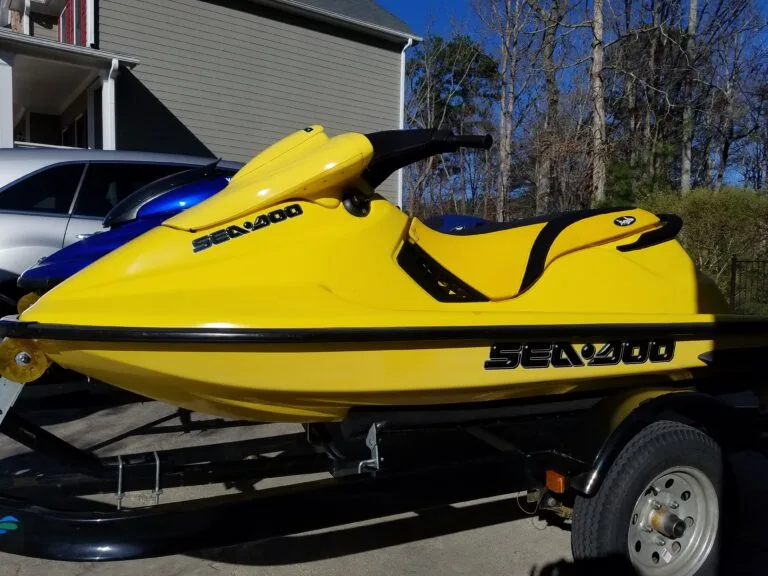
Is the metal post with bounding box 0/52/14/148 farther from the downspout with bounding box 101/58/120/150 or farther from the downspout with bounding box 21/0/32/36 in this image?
the downspout with bounding box 21/0/32/36

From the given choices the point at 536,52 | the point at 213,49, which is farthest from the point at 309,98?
the point at 536,52

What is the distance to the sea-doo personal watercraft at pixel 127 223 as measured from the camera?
4.10 meters

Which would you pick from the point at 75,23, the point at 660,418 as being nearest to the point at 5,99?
the point at 75,23

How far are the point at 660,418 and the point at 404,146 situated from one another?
59.3 inches

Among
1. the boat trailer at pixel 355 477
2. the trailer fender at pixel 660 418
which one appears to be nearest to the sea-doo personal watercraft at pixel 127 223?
the boat trailer at pixel 355 477

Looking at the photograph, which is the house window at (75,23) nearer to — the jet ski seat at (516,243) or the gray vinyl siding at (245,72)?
the gray vinyl siding at (245,72)

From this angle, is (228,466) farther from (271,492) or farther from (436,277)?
(436,277)

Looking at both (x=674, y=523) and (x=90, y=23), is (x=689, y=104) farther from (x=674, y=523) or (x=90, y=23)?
(x=674, y=523)

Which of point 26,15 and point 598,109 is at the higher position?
point 26,15

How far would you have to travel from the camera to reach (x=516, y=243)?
3.09m

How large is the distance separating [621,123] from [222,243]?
23.4 meters

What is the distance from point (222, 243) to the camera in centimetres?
224

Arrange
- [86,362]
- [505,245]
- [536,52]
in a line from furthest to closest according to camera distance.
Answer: [536,52] → [505,245] → [86,362]

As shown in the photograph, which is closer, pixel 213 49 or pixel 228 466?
pixel 228 466
